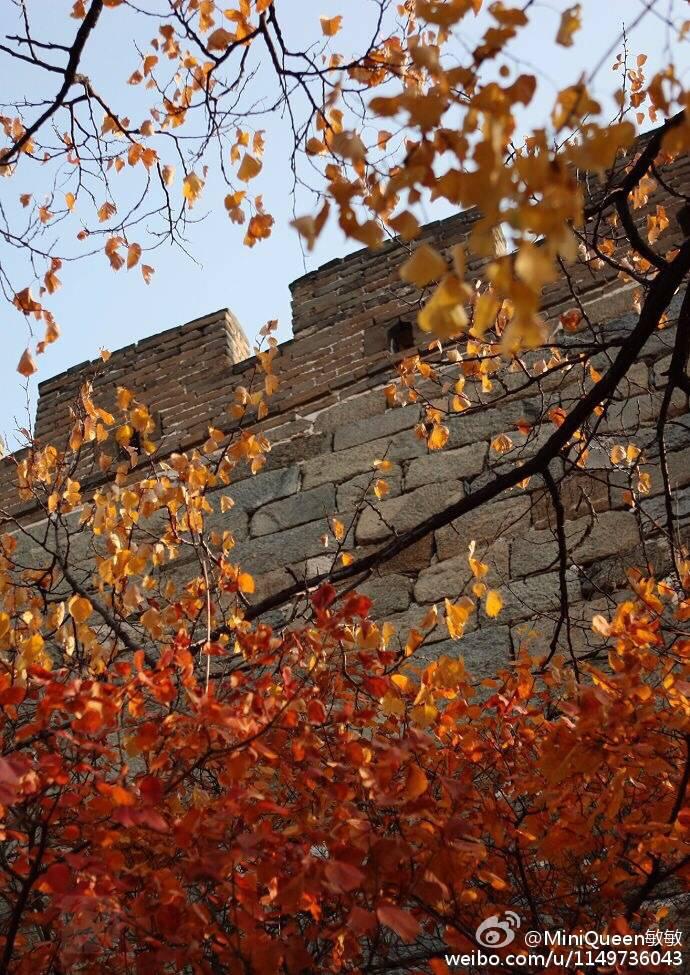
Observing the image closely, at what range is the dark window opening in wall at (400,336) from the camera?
5262mm

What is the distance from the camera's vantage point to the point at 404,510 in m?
4.60

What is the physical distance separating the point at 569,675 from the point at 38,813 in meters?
1.50

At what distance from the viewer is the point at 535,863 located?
2879 mm

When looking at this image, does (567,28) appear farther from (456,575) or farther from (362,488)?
(362,488)

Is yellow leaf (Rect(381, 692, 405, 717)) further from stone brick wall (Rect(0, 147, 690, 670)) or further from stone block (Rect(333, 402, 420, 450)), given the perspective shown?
stone block (Rect(333, 402, 420, 450))

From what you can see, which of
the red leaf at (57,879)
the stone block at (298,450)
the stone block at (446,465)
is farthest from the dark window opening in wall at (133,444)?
the red leaf at (57,879)

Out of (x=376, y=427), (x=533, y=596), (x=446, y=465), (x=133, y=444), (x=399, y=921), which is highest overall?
(x=133, y=444)

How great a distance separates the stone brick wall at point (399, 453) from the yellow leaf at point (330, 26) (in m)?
1.29

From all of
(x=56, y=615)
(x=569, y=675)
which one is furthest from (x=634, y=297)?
(x=56, y=615)

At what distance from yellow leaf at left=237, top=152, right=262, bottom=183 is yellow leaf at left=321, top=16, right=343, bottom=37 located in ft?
3.06

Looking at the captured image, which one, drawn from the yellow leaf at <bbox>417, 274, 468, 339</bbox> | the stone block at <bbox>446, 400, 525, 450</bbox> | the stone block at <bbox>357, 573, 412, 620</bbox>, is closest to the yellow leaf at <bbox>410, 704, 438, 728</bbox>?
the stone block at <bbox>357, 573, 412, 620</bbox>

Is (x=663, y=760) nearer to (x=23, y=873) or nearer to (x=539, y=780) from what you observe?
(x=539, y=780)

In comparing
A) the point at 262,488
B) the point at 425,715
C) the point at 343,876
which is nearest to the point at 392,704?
the point at 425,715

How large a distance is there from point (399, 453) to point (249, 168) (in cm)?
233
